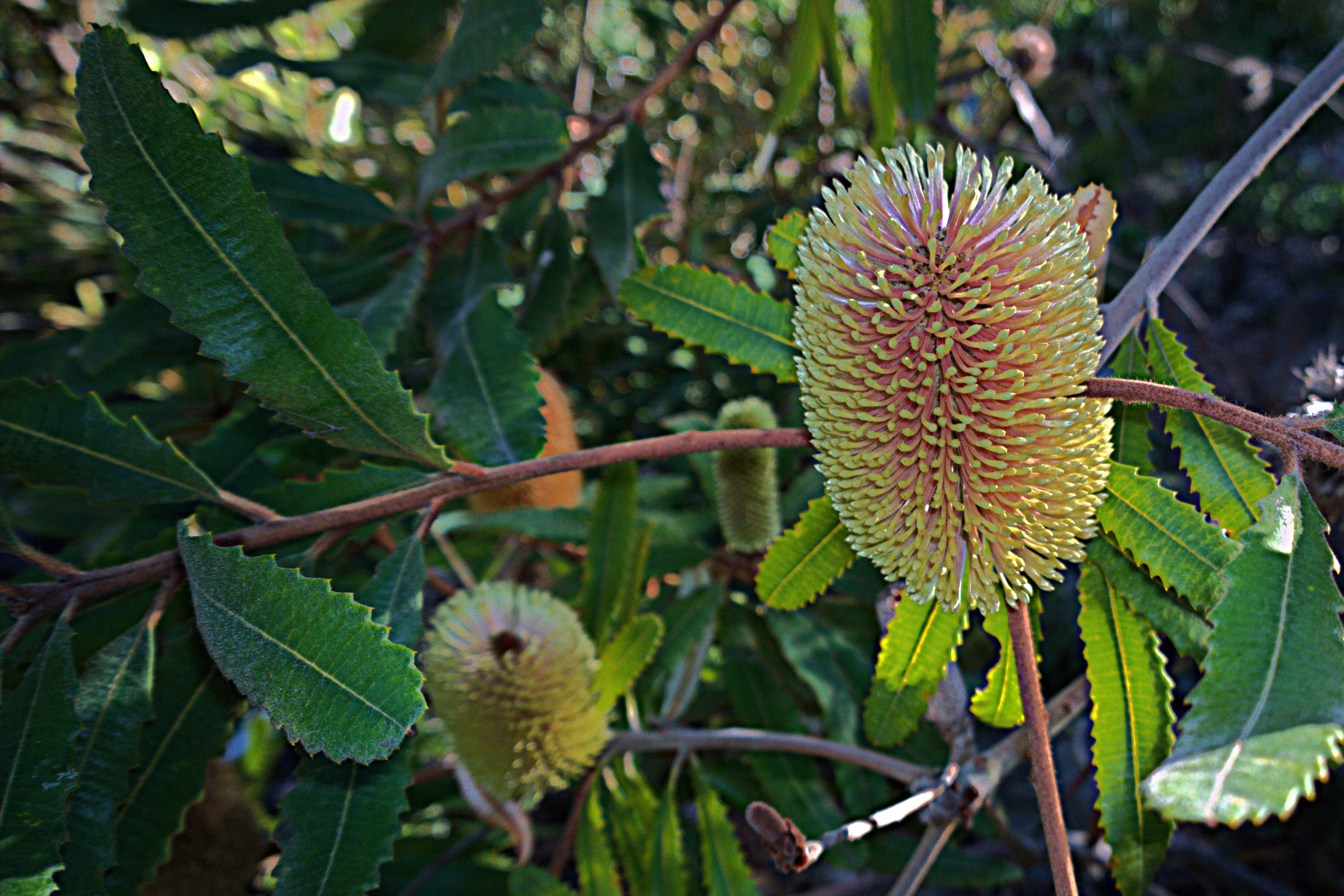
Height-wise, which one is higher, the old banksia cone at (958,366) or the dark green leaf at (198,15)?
the old banksia cone at (958,366)

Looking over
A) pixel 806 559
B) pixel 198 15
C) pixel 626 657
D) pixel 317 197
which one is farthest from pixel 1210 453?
pixel 198 15

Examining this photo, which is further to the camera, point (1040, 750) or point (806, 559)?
point (806, 559)

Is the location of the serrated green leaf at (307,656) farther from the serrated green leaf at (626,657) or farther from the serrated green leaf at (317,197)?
the serrated green leaf at (317,197)

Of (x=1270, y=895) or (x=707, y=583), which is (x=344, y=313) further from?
(x=1270, y=895)

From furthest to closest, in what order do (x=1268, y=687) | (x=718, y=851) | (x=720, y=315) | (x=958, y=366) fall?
(x=718, y=851) → (x=720, y=315) → (x=958, y=366) → (x=1268, y=687)

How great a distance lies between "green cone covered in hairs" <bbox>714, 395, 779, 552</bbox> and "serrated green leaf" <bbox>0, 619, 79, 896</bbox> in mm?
718

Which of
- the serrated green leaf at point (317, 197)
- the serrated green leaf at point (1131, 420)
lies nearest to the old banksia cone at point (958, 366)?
the serrated green leaf at point (1131, 420)

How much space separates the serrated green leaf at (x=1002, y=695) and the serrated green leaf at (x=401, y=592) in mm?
535

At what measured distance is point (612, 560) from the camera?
3.41 feet

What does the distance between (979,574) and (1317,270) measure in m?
2.32

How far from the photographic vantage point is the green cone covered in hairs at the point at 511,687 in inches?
33.8

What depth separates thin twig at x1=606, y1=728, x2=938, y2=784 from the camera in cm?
80

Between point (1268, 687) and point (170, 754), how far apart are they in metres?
0.91

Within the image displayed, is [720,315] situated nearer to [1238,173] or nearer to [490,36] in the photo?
[1238,173]
